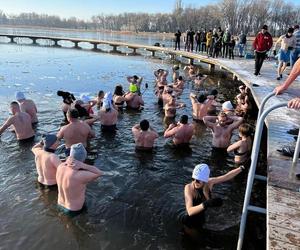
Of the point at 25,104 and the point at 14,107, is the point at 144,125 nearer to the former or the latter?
the point at 14,107

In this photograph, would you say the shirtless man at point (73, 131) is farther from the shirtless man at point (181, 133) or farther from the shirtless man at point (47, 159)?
the shirtless man at point (181, 133)

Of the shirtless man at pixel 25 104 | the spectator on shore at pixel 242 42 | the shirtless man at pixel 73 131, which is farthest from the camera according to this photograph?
the spectator on shore at pixel 242 42

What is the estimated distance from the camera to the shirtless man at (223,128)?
31.0ft

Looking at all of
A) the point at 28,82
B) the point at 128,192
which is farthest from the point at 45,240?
the point at 28,82

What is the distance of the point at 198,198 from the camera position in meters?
5.71

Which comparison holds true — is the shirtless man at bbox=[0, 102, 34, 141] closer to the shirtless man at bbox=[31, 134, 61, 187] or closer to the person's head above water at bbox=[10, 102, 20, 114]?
the person's head above water at bbox=[10, 102, 20, 114]

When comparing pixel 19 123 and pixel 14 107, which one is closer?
pixel 14 107

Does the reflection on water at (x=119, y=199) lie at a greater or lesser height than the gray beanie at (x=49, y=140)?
lesser

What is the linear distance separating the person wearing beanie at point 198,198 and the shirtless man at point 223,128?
3605 mm

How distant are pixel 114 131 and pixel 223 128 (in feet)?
12.3

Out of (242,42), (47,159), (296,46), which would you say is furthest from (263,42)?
(242,42)

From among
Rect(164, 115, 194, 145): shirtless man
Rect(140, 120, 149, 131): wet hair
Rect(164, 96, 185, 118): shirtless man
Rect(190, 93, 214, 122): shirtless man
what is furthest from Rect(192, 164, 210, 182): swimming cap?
Rect(164, 96, 185, 118): shirtless man

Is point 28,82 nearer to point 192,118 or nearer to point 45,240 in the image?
point 192,118

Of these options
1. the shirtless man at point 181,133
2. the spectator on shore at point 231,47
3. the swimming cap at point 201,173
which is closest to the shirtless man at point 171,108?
the shirtless man at point 181,133
